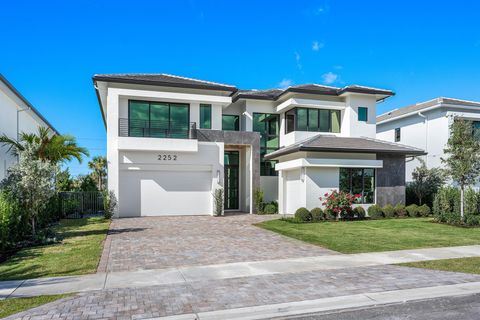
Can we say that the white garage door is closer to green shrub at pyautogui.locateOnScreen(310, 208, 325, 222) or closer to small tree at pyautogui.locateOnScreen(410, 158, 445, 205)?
green shrub at pyautogui.locateOnScreen(310, 208, 325, 222)

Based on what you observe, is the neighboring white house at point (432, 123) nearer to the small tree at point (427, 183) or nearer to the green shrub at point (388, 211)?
the small tree at point (427, 183)

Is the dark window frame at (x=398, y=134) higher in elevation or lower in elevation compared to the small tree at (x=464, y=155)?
higher

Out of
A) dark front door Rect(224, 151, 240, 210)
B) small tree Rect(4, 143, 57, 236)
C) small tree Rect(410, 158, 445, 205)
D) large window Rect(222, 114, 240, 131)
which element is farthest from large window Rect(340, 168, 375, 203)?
small tree Rect(4, 143, 57, 236)

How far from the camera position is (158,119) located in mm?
21344

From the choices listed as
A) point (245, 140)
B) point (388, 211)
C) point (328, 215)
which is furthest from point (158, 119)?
point (388, 211)

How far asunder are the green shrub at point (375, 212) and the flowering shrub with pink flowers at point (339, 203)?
1227mm

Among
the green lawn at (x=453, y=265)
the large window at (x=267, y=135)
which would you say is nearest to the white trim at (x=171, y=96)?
the large window at (x=267, y=135)

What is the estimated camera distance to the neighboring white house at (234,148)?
19875 mm

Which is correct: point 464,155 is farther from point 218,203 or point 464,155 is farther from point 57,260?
point 57,260

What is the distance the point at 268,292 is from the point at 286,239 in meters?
6.32

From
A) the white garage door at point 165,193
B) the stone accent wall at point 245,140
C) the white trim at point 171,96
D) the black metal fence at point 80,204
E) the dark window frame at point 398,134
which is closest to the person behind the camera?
the white trim at point 171,96

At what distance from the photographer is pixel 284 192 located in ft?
73.3

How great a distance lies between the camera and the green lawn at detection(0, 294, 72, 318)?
17.5ft

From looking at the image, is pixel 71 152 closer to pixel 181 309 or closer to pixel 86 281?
pixel 86 281
